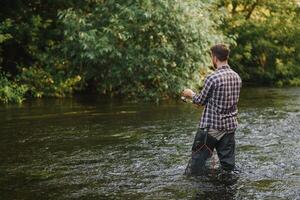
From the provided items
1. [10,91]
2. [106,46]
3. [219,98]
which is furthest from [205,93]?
[10,91]

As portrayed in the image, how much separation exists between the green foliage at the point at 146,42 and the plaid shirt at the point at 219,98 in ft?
37.1

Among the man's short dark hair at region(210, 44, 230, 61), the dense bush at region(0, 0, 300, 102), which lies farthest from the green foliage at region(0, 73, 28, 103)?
the man's short dark hair at region(210, 44, 230, 61)

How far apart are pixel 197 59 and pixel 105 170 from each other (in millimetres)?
11975

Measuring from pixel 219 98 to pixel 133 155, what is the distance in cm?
279

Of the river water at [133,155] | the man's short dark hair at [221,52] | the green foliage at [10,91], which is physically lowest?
the river water at [133,155]

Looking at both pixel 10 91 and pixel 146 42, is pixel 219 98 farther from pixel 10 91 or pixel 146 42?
pixel 10 91

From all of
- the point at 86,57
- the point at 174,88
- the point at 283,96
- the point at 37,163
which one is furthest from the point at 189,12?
the point at 37,163

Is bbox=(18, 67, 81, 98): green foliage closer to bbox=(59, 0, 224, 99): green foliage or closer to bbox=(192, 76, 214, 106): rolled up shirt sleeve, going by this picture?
bbox=(59, 0, 224, 99): green foliage

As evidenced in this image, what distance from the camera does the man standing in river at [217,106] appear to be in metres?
8.30

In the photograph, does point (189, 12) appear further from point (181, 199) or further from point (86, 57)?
point (181, 199)

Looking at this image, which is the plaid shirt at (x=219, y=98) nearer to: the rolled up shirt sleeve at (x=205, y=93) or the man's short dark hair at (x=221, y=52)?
the rolled up shirt sleeve at (x=205, y=93)

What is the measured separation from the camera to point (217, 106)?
27.4ft

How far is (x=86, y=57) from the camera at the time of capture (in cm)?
2077

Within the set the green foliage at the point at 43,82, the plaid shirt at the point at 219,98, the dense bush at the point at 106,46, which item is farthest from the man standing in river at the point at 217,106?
the green foliage at the point at 43,82
